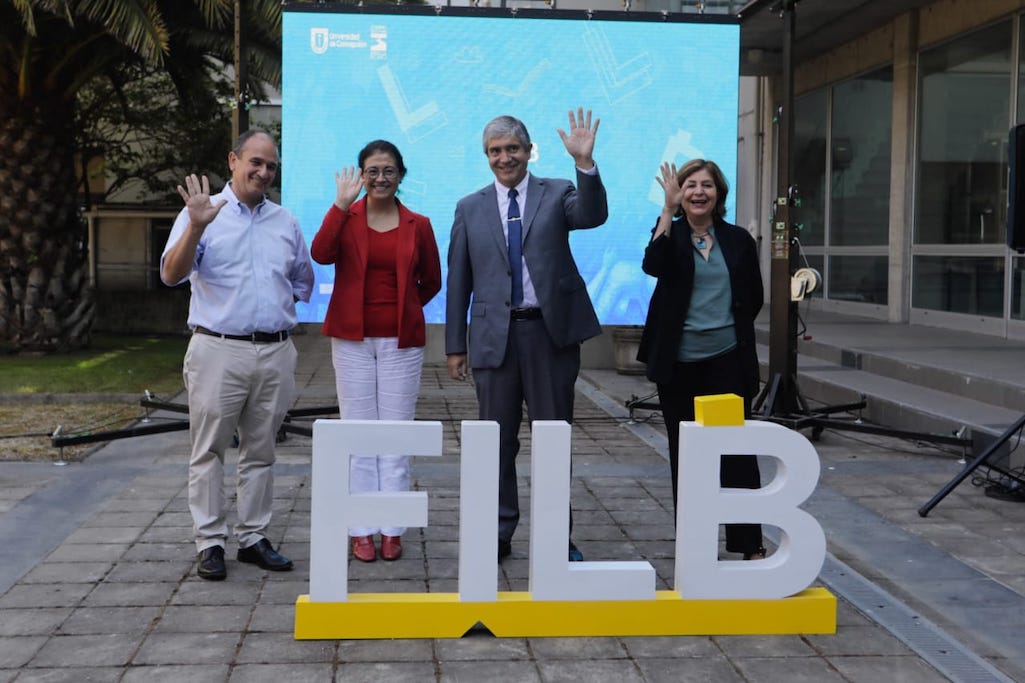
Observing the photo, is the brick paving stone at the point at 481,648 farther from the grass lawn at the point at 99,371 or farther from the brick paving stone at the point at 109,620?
the grass lawn at the point at 99,371

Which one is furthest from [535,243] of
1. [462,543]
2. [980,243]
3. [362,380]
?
[980,243]

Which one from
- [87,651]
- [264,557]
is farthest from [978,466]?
[87,651]

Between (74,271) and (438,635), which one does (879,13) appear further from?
(438,635)

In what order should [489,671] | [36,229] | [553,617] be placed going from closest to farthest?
[489,671]
[553,617]
[36,229]

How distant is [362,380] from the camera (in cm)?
510

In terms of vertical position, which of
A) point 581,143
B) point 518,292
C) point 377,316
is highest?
point 581,143

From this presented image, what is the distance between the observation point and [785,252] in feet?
28.1

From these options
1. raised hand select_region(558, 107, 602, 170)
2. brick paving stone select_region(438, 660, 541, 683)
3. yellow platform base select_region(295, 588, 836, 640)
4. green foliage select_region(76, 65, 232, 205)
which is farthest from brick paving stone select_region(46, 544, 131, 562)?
green foliage select_region(76, 65, 232, 205)

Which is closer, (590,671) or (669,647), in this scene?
(590,671)

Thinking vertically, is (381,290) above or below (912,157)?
below

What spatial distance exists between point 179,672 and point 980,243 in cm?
1130

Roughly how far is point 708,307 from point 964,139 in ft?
32.1

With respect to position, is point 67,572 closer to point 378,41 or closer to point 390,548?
point 390,548

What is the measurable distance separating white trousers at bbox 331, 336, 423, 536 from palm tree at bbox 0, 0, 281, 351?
8438 millimetres
